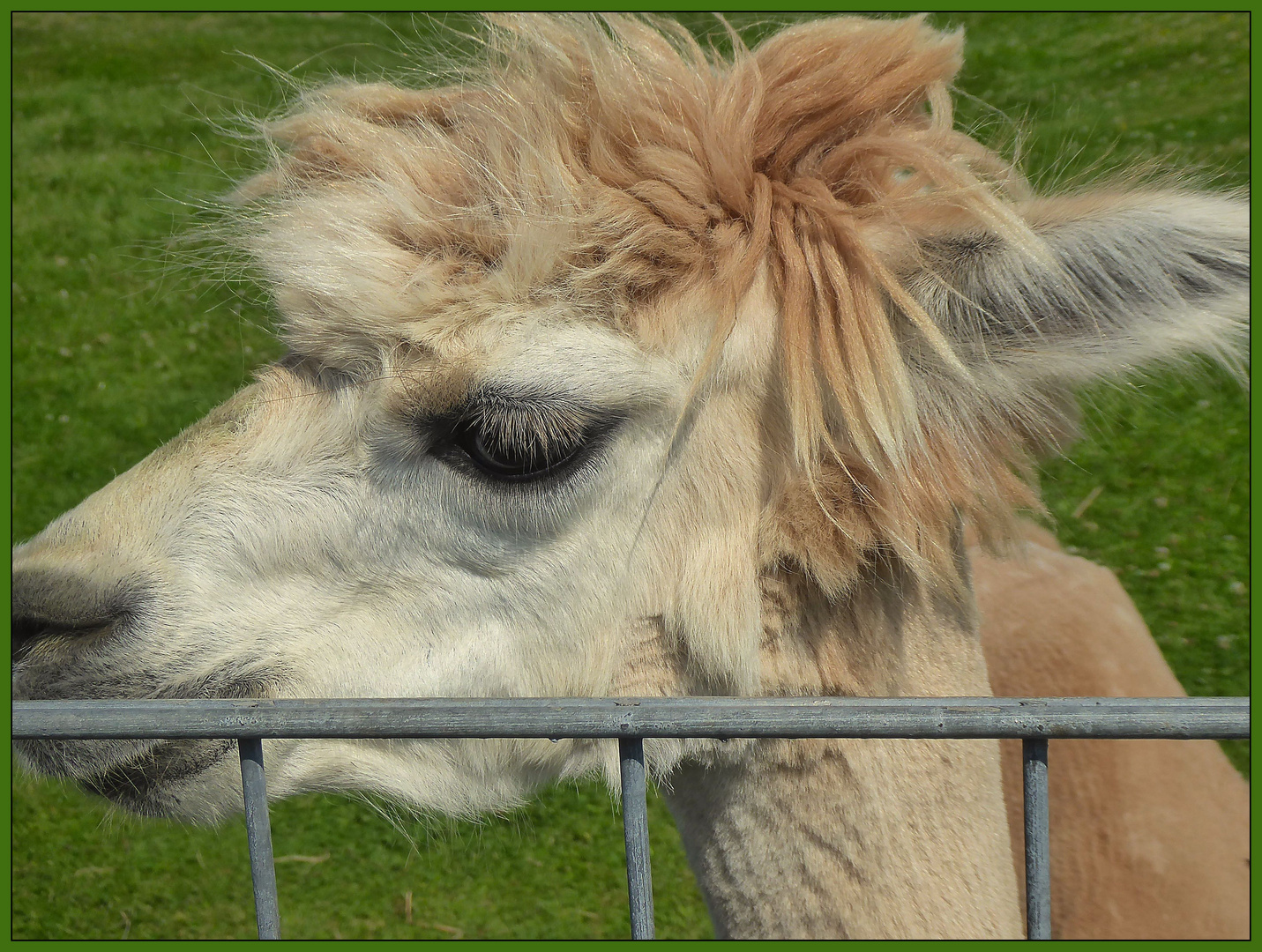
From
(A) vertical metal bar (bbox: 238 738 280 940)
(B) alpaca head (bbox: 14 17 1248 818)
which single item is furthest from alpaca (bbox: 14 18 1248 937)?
(A) vertical metal bar (bbox: 238 738 280 940)

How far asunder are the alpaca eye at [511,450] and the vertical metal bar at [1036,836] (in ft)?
2.78

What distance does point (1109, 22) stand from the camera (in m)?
11.6

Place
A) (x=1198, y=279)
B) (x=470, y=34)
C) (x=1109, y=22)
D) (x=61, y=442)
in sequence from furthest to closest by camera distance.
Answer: (x=1109, y=22), (x=61, y=442), (x=470, y=34), (x=1198, y=279)

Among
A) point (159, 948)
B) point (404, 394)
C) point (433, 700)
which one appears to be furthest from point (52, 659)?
point (433, 700)

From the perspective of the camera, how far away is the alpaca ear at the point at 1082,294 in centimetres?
152

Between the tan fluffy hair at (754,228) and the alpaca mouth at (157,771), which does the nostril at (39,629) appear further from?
the tan fluffy hair at (754,228)

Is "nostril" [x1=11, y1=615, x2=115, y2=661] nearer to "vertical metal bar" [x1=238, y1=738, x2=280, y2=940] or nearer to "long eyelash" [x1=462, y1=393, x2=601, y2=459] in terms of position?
"vertical metal bar" [x1=238, y1=738, x2=280, y2=940]

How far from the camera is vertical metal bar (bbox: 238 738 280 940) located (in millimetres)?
1264

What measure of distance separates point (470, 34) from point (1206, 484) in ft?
17.0

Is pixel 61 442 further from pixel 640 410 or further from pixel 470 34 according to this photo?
pixel 640 410

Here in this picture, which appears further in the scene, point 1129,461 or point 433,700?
point 1129,461

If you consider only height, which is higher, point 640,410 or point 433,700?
point 640,410

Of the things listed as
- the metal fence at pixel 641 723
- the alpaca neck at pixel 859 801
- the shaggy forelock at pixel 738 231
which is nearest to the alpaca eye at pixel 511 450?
the shaggy forelock at pixel 738 231

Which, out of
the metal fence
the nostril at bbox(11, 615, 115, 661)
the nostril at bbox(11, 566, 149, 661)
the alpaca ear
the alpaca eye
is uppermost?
the alpaca ear
